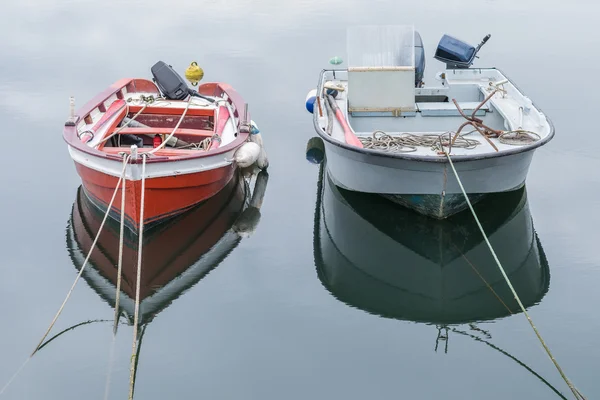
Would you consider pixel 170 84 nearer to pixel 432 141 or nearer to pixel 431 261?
pixel 432 141

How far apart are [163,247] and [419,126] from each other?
3.70 metres

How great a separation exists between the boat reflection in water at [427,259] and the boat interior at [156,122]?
5.64ft

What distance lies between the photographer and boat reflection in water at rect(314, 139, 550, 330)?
24.3ft

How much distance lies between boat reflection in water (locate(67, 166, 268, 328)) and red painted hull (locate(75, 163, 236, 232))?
16cm

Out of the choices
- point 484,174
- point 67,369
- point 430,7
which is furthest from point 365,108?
point 430,7

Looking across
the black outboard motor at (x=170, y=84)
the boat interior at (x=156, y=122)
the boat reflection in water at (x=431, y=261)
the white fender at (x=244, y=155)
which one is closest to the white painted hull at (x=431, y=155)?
the boat reflection in water at (x=431, y=261)

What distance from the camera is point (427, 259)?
27.1 feet

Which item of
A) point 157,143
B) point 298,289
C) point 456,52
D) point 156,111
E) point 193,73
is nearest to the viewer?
point 298,289

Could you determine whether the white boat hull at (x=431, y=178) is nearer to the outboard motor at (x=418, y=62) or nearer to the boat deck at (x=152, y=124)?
the boat deck at (x=152, y=124)

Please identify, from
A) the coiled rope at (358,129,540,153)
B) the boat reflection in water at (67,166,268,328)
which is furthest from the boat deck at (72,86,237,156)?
the coiled rope at (358,129,540,153)

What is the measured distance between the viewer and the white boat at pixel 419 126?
8391mm

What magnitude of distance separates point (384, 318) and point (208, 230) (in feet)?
8.76

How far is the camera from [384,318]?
23.6 ft

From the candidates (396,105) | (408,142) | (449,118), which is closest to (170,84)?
(396,105)
